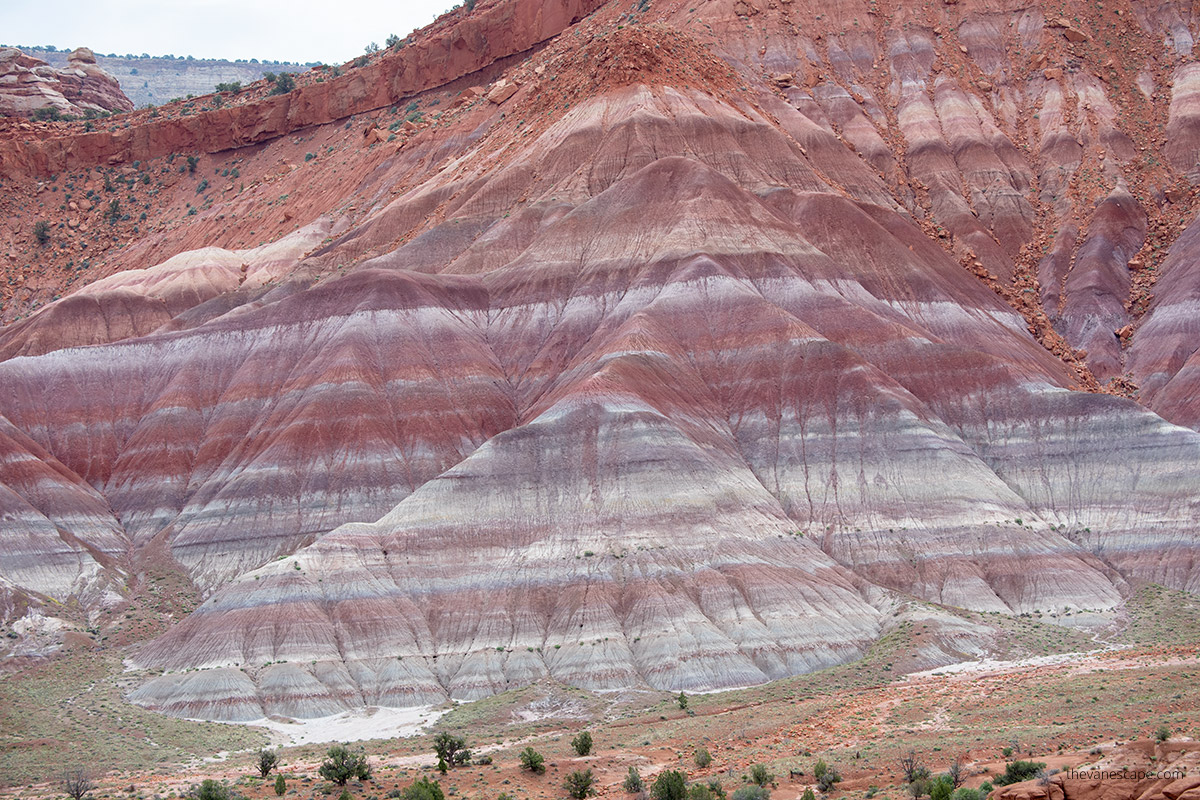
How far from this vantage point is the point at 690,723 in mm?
48281

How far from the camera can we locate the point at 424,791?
3409 cm

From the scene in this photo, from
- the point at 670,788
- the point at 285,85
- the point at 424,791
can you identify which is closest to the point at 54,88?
the point at 285,85

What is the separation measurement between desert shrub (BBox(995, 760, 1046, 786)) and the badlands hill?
1121 inches

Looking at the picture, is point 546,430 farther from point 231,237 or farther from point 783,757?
point 231,237

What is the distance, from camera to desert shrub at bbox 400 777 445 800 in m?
33.5

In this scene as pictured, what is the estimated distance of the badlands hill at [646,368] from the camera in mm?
61750

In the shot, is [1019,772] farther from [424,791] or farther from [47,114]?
[47,114]

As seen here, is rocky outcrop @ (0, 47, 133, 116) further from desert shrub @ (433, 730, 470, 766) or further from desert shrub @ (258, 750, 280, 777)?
desert shrub @ (433, 730, 470, 766)

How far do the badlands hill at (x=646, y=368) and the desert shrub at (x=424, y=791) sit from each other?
2136 cm

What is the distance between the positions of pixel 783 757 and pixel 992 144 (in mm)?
78225

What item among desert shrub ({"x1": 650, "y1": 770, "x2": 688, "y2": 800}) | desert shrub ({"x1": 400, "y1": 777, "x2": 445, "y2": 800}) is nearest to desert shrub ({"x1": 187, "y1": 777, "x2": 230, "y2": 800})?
desert shrub ({"x1": 400, "y1": 777, "x2": 445, "y2": 800})

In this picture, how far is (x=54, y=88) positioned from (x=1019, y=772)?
6079 inches

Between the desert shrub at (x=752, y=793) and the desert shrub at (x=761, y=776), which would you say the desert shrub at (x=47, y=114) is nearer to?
the desert shrub at (x=761, y=776)

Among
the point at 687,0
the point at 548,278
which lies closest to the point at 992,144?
the point at 687,0
